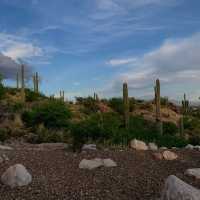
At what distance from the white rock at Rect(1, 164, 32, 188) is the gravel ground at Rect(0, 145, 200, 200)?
110 millimetres

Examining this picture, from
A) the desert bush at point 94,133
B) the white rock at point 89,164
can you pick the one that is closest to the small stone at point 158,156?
the white rock at point 89,164

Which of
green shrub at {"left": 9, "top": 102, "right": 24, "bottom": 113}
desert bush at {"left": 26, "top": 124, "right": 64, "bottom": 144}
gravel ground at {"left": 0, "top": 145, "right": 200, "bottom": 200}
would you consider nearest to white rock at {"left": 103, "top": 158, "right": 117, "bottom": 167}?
gravel ground at {"left": 0, "top": 145, "right": 200, "bottom": 200}

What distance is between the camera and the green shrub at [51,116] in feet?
66.2

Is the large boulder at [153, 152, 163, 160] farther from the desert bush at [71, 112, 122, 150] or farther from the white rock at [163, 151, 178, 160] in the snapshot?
the desert bush at [71, 112, 122, 150]

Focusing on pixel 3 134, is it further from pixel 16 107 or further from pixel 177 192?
pixel 177 192

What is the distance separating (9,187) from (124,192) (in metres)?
1.95

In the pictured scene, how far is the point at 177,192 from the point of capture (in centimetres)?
536

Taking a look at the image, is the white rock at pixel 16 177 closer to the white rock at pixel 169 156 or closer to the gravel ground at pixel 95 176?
the gravel ground at pixel 95 176

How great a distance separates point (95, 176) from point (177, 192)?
8.98 feet

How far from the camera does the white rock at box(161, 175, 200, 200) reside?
5.30m

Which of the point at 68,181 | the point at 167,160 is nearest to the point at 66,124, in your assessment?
the point at 167,160

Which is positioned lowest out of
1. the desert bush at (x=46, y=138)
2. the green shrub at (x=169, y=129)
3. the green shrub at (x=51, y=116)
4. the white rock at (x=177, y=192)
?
the green shrub at (x=169, y=129)

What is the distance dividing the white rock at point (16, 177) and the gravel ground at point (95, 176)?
11 centimetres

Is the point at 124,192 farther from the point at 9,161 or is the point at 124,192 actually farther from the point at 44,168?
the point at 9,161
